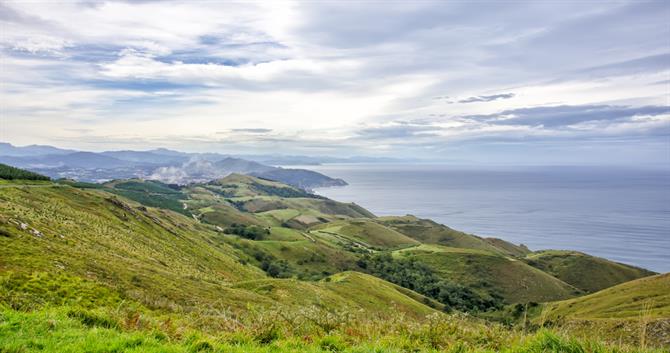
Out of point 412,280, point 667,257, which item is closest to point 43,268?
point 412,280

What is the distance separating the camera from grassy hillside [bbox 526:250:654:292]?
143125 mm

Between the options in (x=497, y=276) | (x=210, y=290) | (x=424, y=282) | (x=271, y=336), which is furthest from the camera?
(x=497, y=276)

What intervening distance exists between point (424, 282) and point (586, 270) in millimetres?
74885

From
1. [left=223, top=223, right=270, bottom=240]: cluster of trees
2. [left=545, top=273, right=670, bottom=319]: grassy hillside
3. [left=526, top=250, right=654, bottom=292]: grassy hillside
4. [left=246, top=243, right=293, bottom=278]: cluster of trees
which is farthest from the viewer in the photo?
[left=223, top=223, right=270, bottom=240]: cluster of trees

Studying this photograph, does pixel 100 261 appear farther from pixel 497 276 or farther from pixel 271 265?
pixel 497 276

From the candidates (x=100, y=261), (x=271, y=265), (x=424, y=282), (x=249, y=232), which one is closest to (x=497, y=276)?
(x=424, y=282)

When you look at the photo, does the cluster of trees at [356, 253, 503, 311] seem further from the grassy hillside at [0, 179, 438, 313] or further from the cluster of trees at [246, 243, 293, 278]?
the grassy hillside at [0, 179, 438, 313]

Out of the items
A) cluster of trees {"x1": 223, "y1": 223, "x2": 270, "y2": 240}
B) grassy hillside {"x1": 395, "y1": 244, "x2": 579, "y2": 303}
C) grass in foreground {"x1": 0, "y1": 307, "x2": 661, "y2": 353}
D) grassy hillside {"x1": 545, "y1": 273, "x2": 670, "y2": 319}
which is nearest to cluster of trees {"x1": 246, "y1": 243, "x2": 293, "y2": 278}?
cluster of trees {"x1": 223, "y1": 223, "x2": 270, "y2": 240}

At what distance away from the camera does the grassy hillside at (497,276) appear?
12444cm

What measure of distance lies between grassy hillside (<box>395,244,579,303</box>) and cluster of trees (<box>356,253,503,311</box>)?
247 inches

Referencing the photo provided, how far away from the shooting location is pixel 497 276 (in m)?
134

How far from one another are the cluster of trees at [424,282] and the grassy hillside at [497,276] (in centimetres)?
628

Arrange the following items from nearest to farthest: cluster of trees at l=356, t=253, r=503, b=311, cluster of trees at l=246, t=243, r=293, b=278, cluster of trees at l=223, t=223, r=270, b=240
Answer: cluster of trees at l=246, t=243, r=293, b=278 → cluster of trees at l=356, t=253, r=503, b=311 → cluster of trees at l=223, t=223, r=270, b=240

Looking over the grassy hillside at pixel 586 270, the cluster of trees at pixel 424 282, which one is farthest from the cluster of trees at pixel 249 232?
the grassy hillside at pixel 586 270
